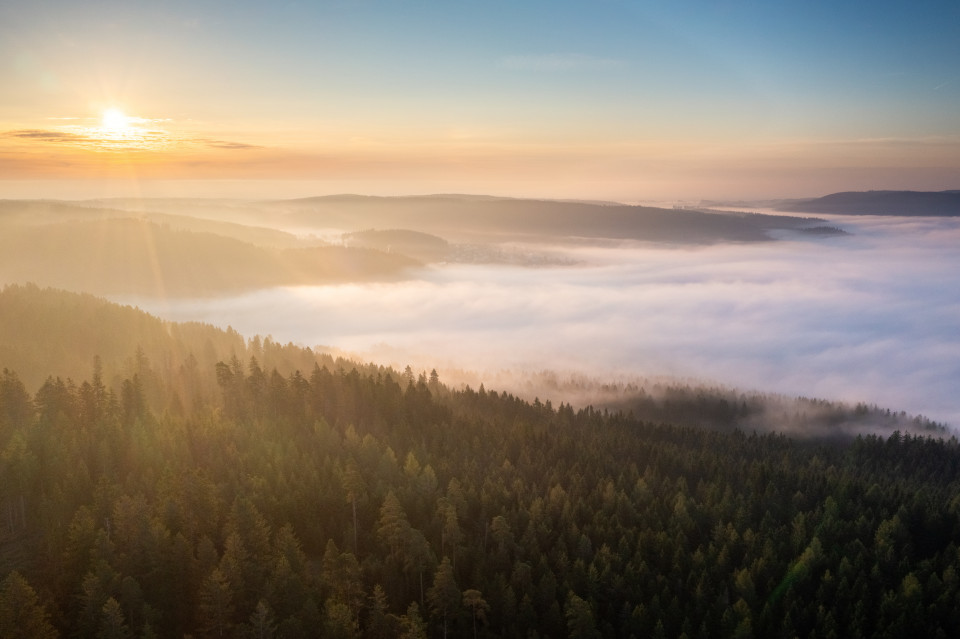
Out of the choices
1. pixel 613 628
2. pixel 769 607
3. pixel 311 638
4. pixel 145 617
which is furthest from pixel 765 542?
pixel 145 617

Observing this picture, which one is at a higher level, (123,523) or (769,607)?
(123,523)

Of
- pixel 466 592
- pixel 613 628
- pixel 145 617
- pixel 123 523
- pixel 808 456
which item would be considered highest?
pixel 123 523

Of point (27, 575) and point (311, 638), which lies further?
point (27, 575)

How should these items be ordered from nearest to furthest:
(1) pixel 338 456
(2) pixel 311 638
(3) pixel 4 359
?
(2) pixel 311 638 → (1) pixel 338 456 → (3) pixel 4 359

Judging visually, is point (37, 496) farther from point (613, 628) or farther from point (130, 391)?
point (613, 628)

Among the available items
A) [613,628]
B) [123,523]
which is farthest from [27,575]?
[613,628]

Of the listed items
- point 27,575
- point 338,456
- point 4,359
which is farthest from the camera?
point 4,359
